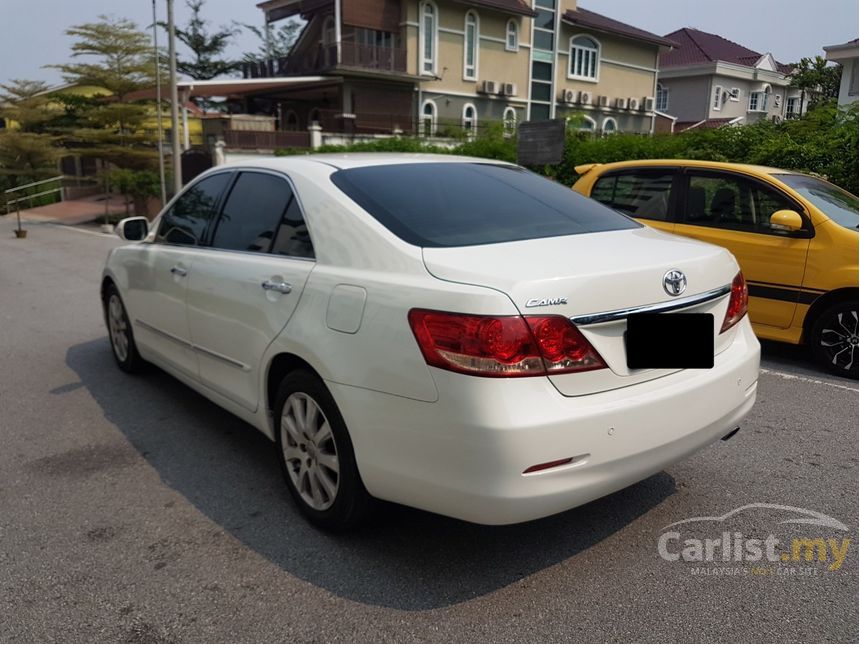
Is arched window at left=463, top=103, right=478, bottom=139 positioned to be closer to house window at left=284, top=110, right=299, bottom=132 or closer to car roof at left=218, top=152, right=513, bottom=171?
house window at left=284, top=110, right=299, bottom=132

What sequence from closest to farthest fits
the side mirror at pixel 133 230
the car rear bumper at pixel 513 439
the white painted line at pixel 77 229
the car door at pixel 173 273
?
the car rear bumper at pixel 513 439 < the car door at pixel 173 273 < the side mirror at pixel 133 230 < the white painted line at pixel 77 229

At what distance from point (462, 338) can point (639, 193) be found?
16.6 ft

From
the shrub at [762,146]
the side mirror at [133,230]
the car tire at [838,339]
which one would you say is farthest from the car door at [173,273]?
the shrub at [762,146]

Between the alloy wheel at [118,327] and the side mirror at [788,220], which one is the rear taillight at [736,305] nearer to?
the side mirror at [788,220]

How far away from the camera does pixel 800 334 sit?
589 cm

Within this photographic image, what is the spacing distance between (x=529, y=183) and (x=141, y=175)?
818 inches

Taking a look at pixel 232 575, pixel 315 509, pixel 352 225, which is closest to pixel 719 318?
pixel 352 225

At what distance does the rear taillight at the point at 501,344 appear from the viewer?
2.45m

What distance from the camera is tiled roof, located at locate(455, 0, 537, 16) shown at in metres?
37.8

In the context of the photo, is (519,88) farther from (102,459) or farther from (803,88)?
(102,459)

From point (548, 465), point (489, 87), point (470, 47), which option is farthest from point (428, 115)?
point (548, 465)

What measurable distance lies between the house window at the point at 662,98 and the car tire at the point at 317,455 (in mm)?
54089

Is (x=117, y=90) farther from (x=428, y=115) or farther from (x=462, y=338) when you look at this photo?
(x=462, y=338)

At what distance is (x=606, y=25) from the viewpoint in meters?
44.7
